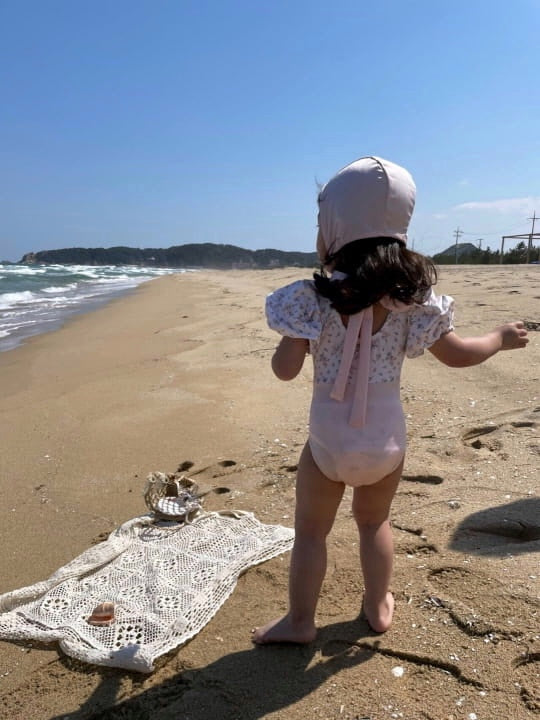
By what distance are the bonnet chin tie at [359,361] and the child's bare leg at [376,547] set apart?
12.2 inches

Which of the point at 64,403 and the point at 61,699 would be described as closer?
the point at 61,699

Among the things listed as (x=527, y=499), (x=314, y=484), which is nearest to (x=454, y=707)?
(x=314, y=484)

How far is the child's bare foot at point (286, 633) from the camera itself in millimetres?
1923

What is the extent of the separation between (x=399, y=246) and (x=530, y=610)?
1.33m

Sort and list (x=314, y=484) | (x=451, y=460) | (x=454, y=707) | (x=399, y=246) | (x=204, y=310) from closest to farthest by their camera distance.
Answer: (x=454, y=707) → (x=399, y=246) → (x=314, y=484) → (x=451, y=460) → (x=204, y=310)

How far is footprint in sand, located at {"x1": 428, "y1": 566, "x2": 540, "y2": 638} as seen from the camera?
190 centimetres

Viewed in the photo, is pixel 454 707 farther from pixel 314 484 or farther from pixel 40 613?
pixel 40 613

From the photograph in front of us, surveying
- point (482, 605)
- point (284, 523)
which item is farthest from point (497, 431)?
point (482, 605)

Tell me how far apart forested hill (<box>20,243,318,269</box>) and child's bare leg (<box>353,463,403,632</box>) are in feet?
331

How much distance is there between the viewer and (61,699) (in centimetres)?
178

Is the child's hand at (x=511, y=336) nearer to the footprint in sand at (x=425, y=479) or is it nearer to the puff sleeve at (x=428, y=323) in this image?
the puff sleeve at (x=428, y=323)

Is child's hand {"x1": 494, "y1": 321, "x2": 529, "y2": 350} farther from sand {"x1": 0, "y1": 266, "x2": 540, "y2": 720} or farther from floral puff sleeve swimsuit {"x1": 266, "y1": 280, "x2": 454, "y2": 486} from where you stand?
sand {"x1": 0, "y1": 266, "x2": 540, "y2": 720}

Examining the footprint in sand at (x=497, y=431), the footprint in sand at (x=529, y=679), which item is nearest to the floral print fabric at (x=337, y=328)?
the footprint in sand at (x=529, y=679)

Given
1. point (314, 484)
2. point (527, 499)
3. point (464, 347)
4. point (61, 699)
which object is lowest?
point (61, 699)
